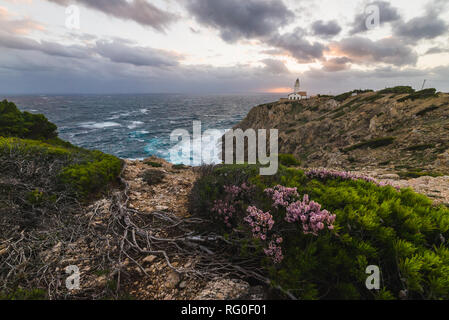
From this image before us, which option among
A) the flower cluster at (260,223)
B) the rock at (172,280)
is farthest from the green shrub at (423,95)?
the rock at (172,280)

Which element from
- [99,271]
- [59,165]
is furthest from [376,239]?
[59,165]

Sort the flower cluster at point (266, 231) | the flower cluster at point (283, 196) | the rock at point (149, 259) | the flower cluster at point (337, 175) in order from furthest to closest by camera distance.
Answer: the flower cluster at point (337, 175) → the rock at point (149, 259) → the flower cluster at point (283, 196) → the flower cluster at point (266, 231)

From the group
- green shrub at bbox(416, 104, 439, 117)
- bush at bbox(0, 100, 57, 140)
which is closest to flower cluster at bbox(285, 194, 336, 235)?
bush at bbox(0, 100, 57, 140)

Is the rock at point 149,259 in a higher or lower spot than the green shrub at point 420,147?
lower

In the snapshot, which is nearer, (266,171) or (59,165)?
(266,171)

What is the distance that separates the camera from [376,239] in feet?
7.11

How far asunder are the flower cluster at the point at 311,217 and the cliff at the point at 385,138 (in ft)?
38.3

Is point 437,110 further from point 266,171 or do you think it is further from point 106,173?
point 106,173

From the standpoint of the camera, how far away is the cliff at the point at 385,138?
13977 millimetres

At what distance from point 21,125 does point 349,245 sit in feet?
39.5

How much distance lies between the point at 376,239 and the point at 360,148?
71.8ft

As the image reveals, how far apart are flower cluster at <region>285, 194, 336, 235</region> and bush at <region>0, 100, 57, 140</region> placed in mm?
10743
